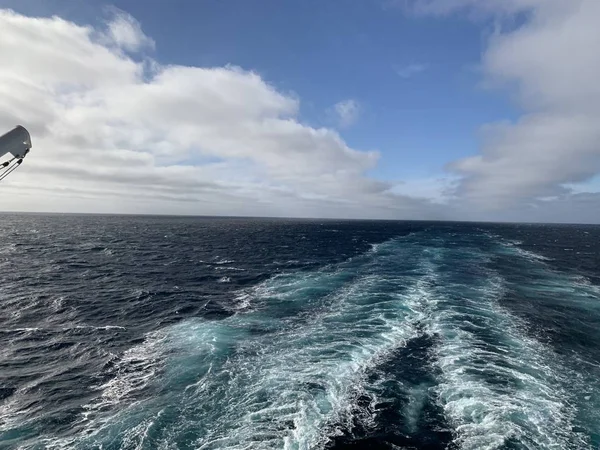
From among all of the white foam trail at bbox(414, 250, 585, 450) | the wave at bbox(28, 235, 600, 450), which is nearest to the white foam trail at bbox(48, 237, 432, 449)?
the wave at bbox(28, 235, 600, 450)

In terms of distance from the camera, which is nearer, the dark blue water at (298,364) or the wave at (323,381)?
the wave at (323,381)

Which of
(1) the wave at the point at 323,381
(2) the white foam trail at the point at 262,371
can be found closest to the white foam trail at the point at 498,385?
(1) the wave at the point at 323,381

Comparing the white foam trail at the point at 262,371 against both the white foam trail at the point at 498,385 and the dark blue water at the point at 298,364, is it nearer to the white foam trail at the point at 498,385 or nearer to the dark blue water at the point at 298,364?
the dark blue water at the point at 298,364

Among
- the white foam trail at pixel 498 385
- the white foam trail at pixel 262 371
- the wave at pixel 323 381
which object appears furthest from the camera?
the white foam trail at pixel 262 371

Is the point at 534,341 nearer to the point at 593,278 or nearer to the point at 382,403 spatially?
the point at 382,403

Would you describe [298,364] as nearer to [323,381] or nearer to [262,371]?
[262,371]

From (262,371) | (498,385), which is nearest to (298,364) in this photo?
(262,371)

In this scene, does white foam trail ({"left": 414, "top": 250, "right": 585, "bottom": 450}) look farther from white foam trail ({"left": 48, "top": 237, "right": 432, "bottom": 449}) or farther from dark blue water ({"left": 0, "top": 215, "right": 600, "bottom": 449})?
white foam trail ({"left": 48, "top": 237, "right": 432, "bottom": 449})

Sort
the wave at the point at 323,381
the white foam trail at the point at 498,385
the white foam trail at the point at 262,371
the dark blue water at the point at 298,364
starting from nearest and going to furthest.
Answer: the white foam trail at the point at 498,385 → the wave at the point at 323,381 → the dark blue water at the point at 298,364 → the white foam trail at the point at 262,371
